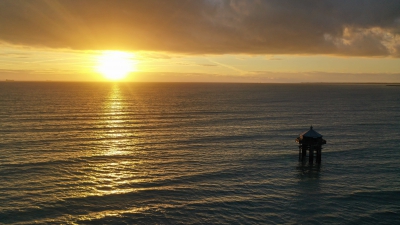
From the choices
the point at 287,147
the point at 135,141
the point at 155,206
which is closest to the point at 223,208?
the point at 155,206

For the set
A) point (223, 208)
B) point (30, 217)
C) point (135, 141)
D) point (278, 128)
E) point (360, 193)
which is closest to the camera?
point (30, 217)

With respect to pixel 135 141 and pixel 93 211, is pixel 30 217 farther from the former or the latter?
pixel 135 141

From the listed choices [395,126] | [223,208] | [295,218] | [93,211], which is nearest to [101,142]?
[93,211]

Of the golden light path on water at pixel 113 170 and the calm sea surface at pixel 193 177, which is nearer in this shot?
the calm sea surface at pixel 193 177

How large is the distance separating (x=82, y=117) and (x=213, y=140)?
34564mm

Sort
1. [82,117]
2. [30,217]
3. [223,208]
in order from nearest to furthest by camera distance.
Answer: [30,217]
[223,208]
[82,117]

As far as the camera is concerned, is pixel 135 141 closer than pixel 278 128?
Yes

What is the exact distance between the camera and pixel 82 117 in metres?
70.0

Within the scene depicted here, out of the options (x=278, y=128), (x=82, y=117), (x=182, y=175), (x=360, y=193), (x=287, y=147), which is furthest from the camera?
(x=82, y=117)

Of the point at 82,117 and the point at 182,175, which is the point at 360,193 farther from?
the point at 82,117

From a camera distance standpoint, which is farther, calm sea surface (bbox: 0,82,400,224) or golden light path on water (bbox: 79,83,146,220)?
golden light path on water (bbox: 79,83,146,220)

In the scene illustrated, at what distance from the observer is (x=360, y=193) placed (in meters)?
27.9

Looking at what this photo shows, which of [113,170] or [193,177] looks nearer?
[193,177]

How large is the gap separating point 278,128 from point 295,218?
33882 mm
